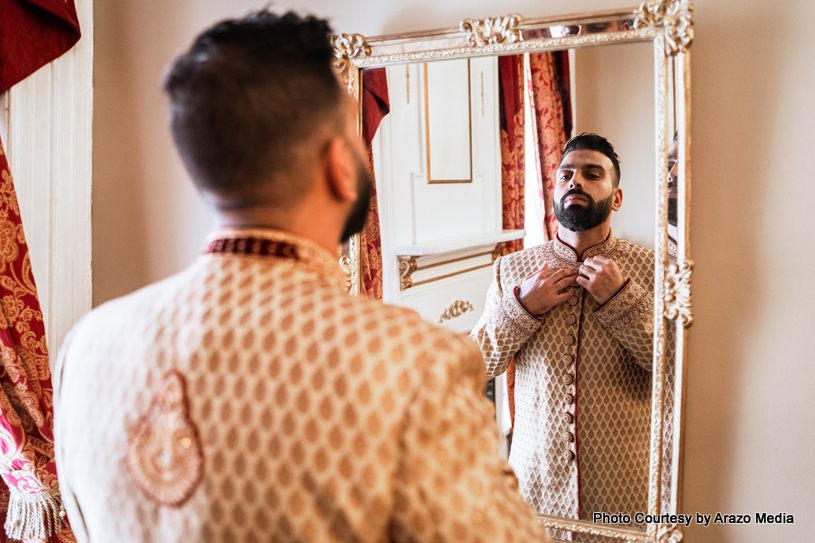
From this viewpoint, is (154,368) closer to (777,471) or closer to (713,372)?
(713,372)

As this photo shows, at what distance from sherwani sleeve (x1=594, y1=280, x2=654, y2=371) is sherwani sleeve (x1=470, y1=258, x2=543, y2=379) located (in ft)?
0.50

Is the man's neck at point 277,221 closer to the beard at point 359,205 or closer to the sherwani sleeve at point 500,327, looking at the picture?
the beard at point 359,205

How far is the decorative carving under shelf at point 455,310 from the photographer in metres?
1.41

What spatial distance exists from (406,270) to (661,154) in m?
0.58

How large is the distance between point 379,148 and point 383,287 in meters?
0.31

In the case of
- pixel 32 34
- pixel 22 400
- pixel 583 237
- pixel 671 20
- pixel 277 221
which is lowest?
pixel 22 400

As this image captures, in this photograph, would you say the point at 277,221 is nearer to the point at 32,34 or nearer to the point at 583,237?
the point at 583,237

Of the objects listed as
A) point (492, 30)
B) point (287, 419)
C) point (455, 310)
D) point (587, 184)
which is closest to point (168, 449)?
point (287, 419)

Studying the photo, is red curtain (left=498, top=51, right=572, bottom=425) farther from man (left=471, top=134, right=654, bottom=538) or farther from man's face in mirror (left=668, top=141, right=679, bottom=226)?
man's face in mirror (left=668, top=141, right=679, bottom=226)

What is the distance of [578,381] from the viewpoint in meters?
1.33

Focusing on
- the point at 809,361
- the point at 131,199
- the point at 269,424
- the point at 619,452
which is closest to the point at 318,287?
the point at 269,424

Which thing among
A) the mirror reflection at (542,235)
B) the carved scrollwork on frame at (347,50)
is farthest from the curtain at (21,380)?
the mirror reflection at (542,235)

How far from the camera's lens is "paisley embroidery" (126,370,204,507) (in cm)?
65

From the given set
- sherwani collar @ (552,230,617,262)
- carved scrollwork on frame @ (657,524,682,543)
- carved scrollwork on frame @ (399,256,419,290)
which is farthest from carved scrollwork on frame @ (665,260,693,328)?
carved scrollwork on frame @ (399,256,419,290)
